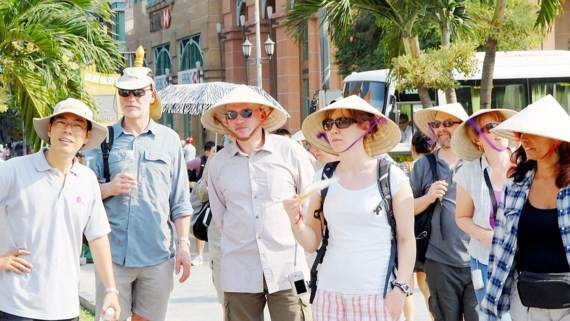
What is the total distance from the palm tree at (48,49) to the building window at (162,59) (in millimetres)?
51059

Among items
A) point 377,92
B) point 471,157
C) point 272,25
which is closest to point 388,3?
point 377,92

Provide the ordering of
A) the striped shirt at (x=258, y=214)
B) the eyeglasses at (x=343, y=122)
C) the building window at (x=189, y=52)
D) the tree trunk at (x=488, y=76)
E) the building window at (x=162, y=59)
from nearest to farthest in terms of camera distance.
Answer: the eyeglasses at (x=343, y=122)
the striped shirt at (x=258, y=214)
the tree trunk at (x=488, y=76)
the building window at (x=189, y=52)
the building window at (x=162, y=59)

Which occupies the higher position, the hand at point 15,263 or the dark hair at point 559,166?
the dark hair at point 559,166

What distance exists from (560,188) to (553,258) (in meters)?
0.32

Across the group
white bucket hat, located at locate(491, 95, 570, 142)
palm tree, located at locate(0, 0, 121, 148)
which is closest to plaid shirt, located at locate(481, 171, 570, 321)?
white bucket hat, located at locate(491, 95, 570, 142)

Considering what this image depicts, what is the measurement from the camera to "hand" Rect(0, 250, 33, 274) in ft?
17.4

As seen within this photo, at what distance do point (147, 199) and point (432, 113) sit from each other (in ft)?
7.69

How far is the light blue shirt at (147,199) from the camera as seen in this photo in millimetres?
6629

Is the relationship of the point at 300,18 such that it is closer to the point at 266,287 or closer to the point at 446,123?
the point at 446,123

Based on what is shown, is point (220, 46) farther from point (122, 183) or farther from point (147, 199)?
point (122, 183)

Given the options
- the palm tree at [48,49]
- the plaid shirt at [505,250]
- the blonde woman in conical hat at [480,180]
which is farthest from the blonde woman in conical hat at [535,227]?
the palm tree at [48,49]

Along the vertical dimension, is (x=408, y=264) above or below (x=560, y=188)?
below

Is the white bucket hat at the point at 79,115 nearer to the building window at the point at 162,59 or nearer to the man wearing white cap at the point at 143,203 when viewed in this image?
the man wearing white cap at the point at 143,203

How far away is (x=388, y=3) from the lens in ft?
54.3
